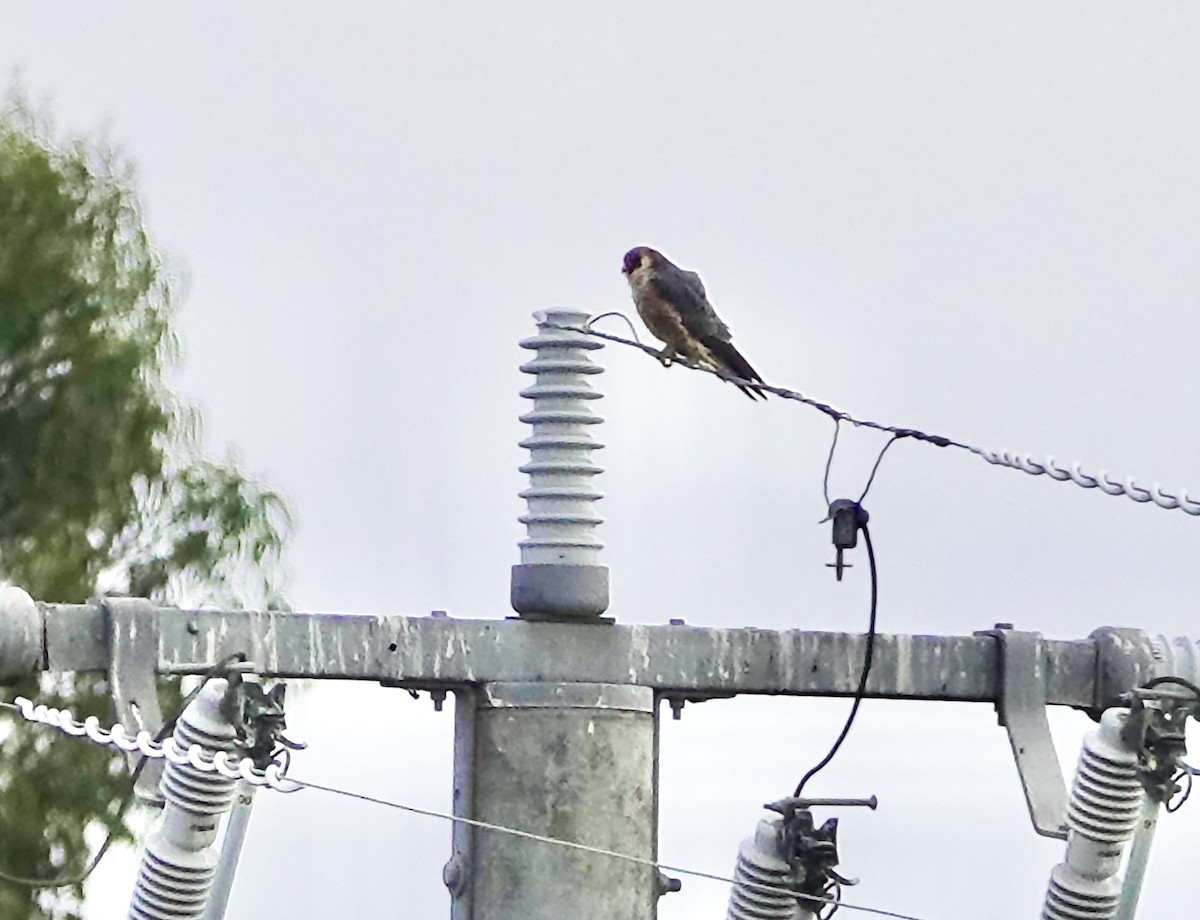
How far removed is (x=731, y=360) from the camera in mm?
12695

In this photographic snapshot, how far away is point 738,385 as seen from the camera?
12.0 meters

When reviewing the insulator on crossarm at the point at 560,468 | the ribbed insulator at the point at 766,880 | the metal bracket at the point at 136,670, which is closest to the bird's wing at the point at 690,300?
Answer: the insulator on crossarm at the point at 560,468

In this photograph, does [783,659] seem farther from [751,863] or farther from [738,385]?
[738,385]

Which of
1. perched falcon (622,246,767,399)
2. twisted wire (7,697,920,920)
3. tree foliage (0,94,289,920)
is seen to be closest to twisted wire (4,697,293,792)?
twisted wire (7,697,920,920)

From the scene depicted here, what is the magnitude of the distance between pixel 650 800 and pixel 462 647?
0.74m

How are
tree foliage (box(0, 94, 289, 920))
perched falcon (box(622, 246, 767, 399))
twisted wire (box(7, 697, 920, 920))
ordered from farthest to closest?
tree foliage (box(0, 94, 289, 920)) < perched falcon (box(622, 246, 767, 399)) < twisted wire (box(7, 697, 920, 920))

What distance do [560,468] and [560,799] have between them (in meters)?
0.97

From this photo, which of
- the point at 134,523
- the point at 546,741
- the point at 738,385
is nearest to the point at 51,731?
the point at 134,523

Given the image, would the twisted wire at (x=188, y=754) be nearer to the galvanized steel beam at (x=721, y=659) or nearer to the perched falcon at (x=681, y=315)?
the galvanized steel beam at (x=721, y=659)

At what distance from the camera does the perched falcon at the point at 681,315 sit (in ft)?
42.2

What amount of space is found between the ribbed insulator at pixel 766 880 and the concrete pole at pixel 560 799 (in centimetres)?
28

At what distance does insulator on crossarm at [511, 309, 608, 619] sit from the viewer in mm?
10383

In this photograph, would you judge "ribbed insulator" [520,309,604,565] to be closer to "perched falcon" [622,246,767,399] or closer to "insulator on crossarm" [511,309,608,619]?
"insulator on crossarm" [511,309,608,619]

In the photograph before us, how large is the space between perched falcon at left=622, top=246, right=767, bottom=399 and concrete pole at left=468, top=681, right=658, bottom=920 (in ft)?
8.38
